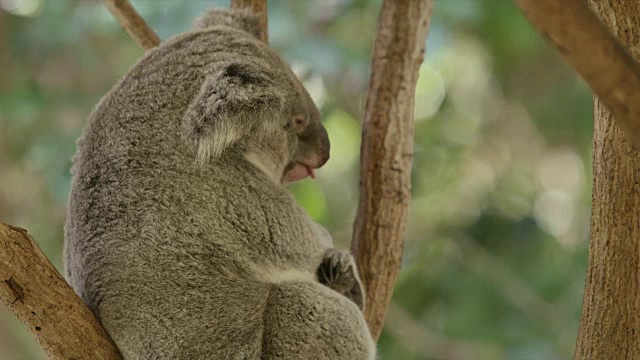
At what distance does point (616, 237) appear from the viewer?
231 cm

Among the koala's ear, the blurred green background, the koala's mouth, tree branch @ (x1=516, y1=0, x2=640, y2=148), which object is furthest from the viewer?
the blurred green background

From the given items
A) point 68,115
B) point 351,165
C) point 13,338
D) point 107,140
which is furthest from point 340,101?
point 107,140

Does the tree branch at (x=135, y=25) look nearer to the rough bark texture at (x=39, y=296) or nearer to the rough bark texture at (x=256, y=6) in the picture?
the rough bark texture at (x=256, y=6)

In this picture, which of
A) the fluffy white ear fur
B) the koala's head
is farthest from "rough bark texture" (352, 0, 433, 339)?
the fluffy white ear fur

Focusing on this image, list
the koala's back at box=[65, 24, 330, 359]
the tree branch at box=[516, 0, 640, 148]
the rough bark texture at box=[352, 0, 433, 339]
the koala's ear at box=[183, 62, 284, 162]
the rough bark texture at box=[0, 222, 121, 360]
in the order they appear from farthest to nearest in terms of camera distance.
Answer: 1. the rough bark texture at box=[352, 0, 433, 339]
2. the koala's ear at box=[183, 62, 284, 162]
3. the koala's back at box=[65, 24, 330, 359]
4. the rough bark texture at box=[0, 222, 121, 360]
5. the tree branch at box=[516, 0, 640, 148]

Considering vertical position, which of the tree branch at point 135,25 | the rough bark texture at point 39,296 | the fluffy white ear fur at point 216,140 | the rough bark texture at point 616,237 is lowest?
the rough bark texture at point 616,237

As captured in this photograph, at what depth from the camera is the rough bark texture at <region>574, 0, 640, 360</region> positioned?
7.51 feet

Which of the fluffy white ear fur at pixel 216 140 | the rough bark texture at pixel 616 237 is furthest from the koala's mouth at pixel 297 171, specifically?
the rough bark texture at pixel 616 237

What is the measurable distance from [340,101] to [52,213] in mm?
2207

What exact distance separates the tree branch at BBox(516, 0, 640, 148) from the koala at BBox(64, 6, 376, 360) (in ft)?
3.85

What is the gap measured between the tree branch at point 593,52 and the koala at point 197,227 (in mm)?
1173

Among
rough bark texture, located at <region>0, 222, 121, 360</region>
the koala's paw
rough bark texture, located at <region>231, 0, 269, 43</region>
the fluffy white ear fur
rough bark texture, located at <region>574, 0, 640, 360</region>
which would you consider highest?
rough bark texture, located at <region>231, 0, 269, 43</region>

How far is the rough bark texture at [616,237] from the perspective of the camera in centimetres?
229

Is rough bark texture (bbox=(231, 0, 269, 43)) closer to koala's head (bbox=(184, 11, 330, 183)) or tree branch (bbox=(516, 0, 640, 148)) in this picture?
koala's head (bbox=(184, 11, 330, 183))
